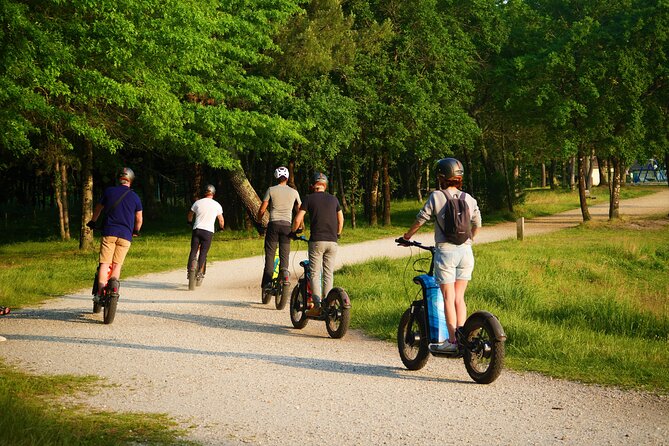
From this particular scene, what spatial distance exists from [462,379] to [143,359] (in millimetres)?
3079

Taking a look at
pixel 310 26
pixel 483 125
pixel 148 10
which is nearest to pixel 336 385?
pixel 148 10

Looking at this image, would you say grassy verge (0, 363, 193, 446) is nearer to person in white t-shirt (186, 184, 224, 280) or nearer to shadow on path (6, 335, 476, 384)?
shadow on path (6, 335, 476, 384)

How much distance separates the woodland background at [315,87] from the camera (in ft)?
64.5

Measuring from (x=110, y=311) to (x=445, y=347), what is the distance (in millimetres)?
Answer: 5150

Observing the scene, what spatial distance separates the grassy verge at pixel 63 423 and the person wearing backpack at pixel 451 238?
2776mm

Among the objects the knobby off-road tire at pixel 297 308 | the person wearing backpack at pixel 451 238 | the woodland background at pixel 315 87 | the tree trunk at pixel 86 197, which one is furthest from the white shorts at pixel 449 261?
the tree trunk at pixel 86 197

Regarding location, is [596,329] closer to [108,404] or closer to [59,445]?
[108,404]

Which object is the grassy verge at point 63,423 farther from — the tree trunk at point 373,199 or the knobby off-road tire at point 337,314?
the tree trunk at point 373,199

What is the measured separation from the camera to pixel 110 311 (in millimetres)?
11641

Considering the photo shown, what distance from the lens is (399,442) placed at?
19.5 ft

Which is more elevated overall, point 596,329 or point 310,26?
point 310,26

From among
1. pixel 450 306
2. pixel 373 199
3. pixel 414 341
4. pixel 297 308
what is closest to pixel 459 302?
pixel 450 306

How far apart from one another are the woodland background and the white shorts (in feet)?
39.9

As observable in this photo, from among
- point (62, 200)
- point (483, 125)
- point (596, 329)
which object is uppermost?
point (483, 125)
